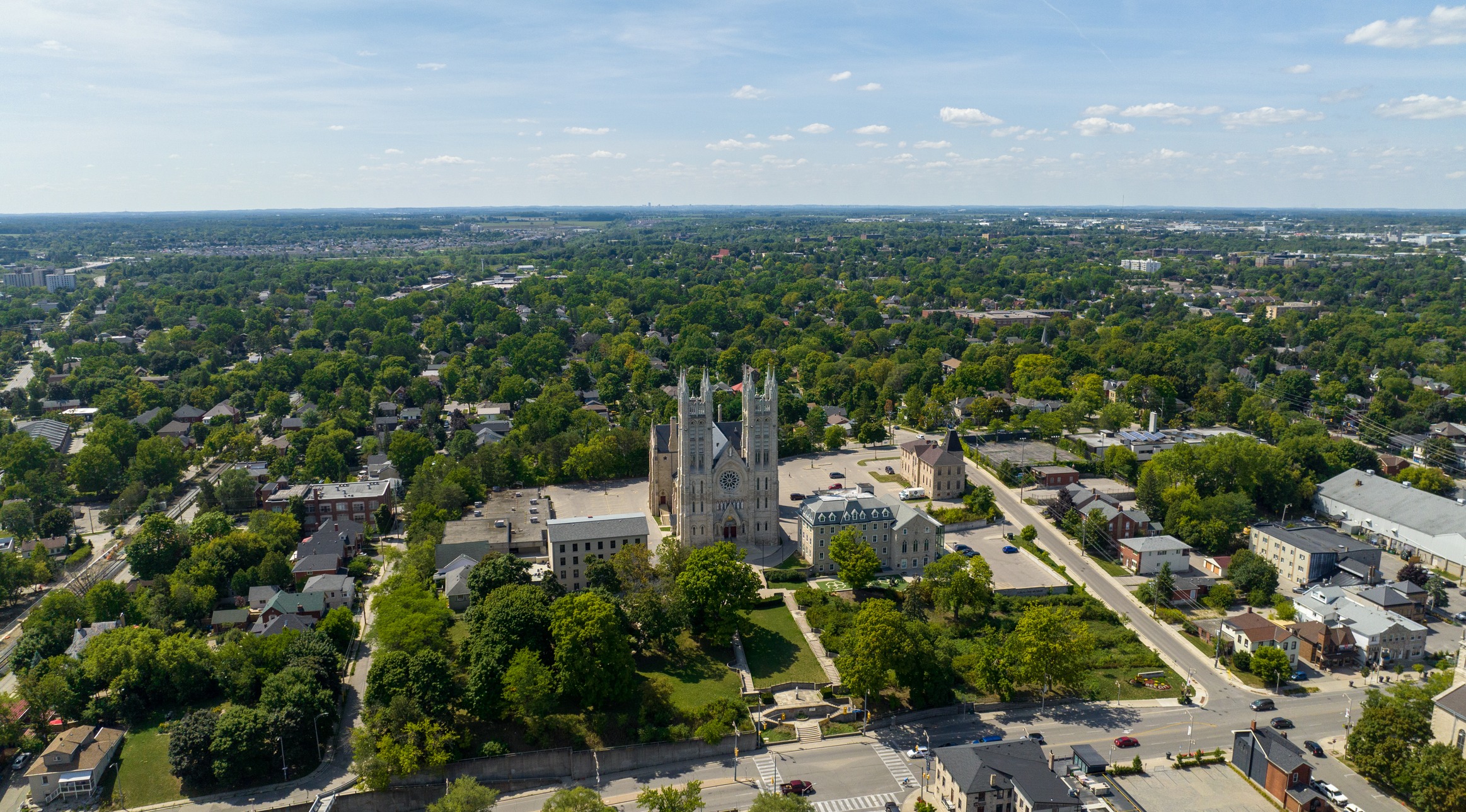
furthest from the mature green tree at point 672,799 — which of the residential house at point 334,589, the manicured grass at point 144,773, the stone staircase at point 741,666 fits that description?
the residential house at point 334,589

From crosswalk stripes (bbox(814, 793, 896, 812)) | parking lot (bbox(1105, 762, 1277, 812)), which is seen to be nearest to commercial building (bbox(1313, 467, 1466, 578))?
parking lot (bbox(1105, 762, 1277, 812))

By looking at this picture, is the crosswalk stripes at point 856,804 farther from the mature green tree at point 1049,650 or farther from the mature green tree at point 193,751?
the mature green tree at point 193,751

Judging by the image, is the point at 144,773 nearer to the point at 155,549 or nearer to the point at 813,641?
the point at 155,549

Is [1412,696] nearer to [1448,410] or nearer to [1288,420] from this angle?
[1288,420]

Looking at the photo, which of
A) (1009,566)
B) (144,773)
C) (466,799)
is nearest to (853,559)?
(1009,566)

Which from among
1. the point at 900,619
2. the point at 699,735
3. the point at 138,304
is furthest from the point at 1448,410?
the point at 138,304

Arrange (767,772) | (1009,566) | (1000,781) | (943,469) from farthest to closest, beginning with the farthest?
(943,469) → (1009,566) → (767,772) → (1000,781)
